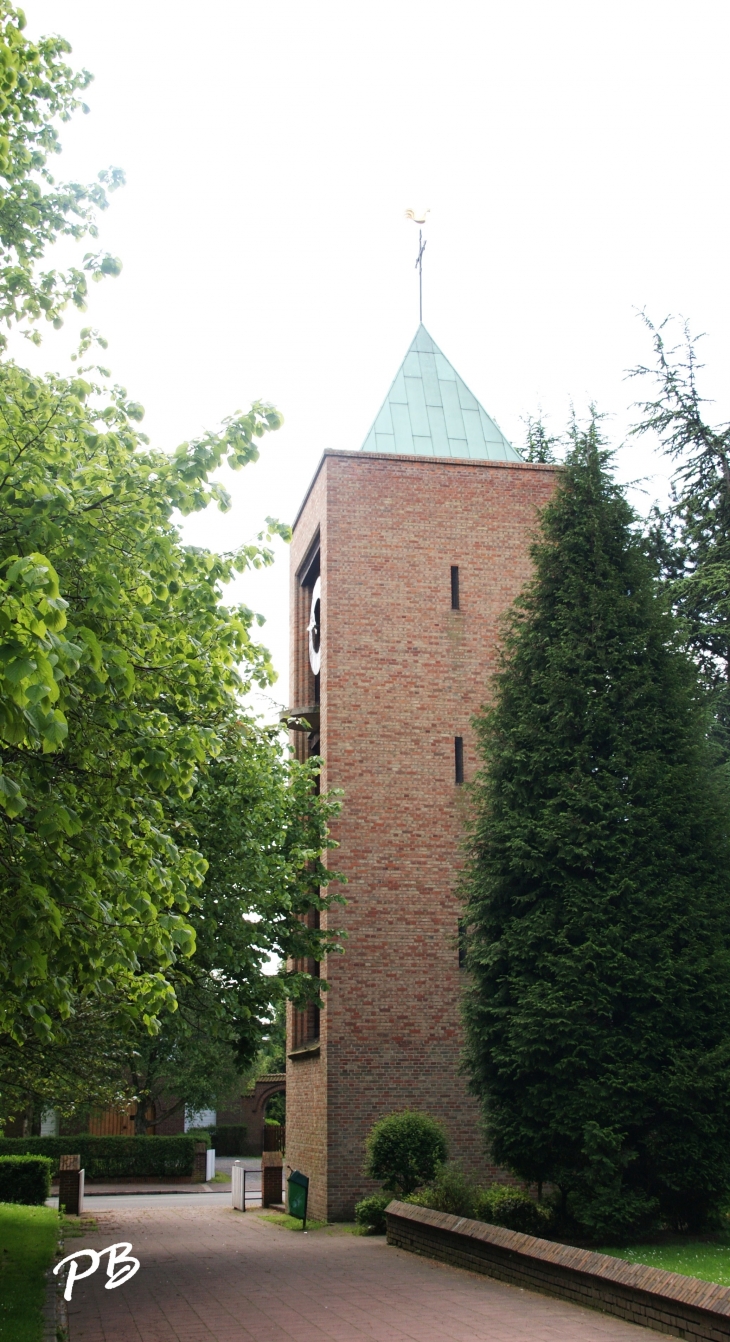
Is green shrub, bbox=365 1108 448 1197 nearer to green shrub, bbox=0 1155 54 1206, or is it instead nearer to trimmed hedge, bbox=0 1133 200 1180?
green shrub, bbox=0 1155 54 1206

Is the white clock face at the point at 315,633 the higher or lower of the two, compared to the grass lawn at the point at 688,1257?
higher

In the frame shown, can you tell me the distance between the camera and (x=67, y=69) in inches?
405

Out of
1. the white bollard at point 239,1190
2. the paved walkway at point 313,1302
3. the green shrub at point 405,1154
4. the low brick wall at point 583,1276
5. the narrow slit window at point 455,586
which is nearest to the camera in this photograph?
the low brick wall at point 583,1276

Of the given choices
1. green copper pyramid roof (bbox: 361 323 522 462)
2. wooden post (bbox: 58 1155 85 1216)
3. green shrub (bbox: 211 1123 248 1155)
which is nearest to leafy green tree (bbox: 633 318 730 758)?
green copper pyramid roof (bbox: 361 323 522 462)

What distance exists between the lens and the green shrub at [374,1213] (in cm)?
1780

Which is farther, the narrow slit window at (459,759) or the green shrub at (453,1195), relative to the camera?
the narrow slit window at (459,759)

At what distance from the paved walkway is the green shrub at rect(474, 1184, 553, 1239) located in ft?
3.50

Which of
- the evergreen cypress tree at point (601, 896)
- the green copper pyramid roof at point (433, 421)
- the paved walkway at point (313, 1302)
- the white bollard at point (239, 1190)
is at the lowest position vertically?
the white bollard at point (239, 1190)

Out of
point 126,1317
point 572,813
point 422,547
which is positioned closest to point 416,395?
point 422,547

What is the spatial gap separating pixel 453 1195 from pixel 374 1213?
11.2 feet

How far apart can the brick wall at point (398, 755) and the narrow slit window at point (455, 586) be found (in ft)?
0.36

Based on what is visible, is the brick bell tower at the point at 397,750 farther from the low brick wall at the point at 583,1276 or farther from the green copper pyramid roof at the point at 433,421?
the low brick wall at the point at 583,1276

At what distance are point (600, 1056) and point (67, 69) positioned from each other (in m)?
11.6

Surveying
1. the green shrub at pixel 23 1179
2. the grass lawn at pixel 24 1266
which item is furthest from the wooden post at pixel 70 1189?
the grass lawn at pixel 24 1266
